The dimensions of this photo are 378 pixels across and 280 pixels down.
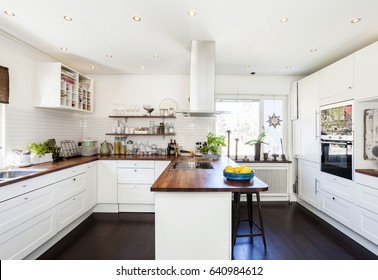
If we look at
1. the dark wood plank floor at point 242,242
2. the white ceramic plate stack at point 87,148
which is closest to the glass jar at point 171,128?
the white ceramic plate stack at point 87,148

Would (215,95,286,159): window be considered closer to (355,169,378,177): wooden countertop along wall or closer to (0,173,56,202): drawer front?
(355,169,378,177): wooden countertop along wall

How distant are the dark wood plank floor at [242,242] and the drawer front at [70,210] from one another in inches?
7.8

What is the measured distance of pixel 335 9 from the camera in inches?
70.7

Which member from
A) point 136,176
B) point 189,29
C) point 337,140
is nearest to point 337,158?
point 337,140

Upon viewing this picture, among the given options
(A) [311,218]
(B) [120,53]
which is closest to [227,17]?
(B) [120,53]

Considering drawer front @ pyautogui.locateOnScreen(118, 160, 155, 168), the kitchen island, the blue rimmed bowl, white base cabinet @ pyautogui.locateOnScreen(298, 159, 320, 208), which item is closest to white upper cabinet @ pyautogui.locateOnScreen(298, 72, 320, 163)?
white base cabinet @ pyautogui.locateOnScreen(298, 159, 320, 208)

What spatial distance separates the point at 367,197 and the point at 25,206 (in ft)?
12.0

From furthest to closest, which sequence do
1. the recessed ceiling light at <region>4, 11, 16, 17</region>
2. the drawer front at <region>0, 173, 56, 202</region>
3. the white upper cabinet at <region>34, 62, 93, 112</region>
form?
1. the white upper cabinet at <region>34, 62, 93, 112</region>
2. the recessed ceiling light at <region>4, 11, 16, 17</region>
3. the drawer front at <region>0, 173, 56, 202</region>

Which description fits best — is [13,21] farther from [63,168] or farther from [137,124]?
[137,124]

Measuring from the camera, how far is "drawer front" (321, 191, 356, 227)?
2354mm

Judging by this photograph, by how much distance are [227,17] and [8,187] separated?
264 cm

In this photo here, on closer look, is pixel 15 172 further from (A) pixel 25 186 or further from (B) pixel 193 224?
(B) pixel 193 224

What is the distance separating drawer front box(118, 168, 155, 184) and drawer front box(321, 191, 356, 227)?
2.73 metres

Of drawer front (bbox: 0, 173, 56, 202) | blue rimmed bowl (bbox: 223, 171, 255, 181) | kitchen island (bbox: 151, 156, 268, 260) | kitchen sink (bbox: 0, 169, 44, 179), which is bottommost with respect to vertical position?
kitchen island (bbox: 151, 156, 268, 260)
